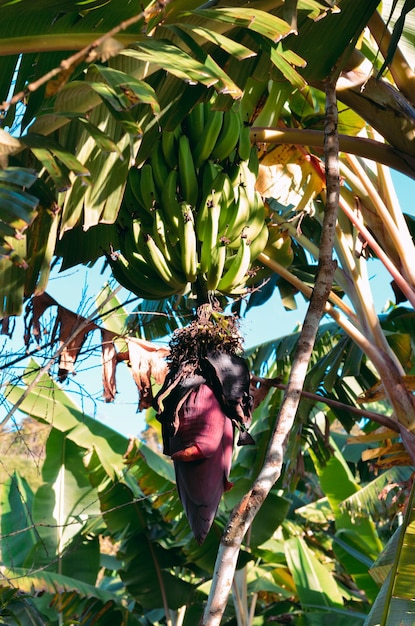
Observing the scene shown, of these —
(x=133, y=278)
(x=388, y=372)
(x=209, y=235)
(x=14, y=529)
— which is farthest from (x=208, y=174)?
(x=14, y=529)

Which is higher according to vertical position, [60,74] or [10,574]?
[60,74]

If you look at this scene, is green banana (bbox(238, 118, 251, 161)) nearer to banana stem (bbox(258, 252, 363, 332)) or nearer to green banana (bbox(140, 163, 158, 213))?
green banana (bbox(140, 163, 158, 213))

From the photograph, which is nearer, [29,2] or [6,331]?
[29,2]

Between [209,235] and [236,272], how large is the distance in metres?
0.12

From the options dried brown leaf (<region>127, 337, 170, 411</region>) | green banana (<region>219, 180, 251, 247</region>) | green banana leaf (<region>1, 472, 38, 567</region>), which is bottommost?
green banana leaf (<region>1, 472, 38, 567</region>)

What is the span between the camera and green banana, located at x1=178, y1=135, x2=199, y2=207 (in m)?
1.49

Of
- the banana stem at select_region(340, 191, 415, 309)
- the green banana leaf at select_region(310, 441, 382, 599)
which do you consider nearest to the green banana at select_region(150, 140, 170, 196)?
the banana stem at select_region(340, 191, 415, 309)

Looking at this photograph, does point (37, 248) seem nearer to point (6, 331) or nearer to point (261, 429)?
point (6, 331)

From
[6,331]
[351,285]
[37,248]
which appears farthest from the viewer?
[351,285]

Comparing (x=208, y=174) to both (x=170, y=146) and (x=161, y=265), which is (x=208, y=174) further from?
(x=161, y=265)

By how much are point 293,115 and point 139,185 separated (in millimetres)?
941

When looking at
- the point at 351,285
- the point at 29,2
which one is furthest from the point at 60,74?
the point at 351,285

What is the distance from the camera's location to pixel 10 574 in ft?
11.8

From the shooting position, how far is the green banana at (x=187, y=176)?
1494 mm
